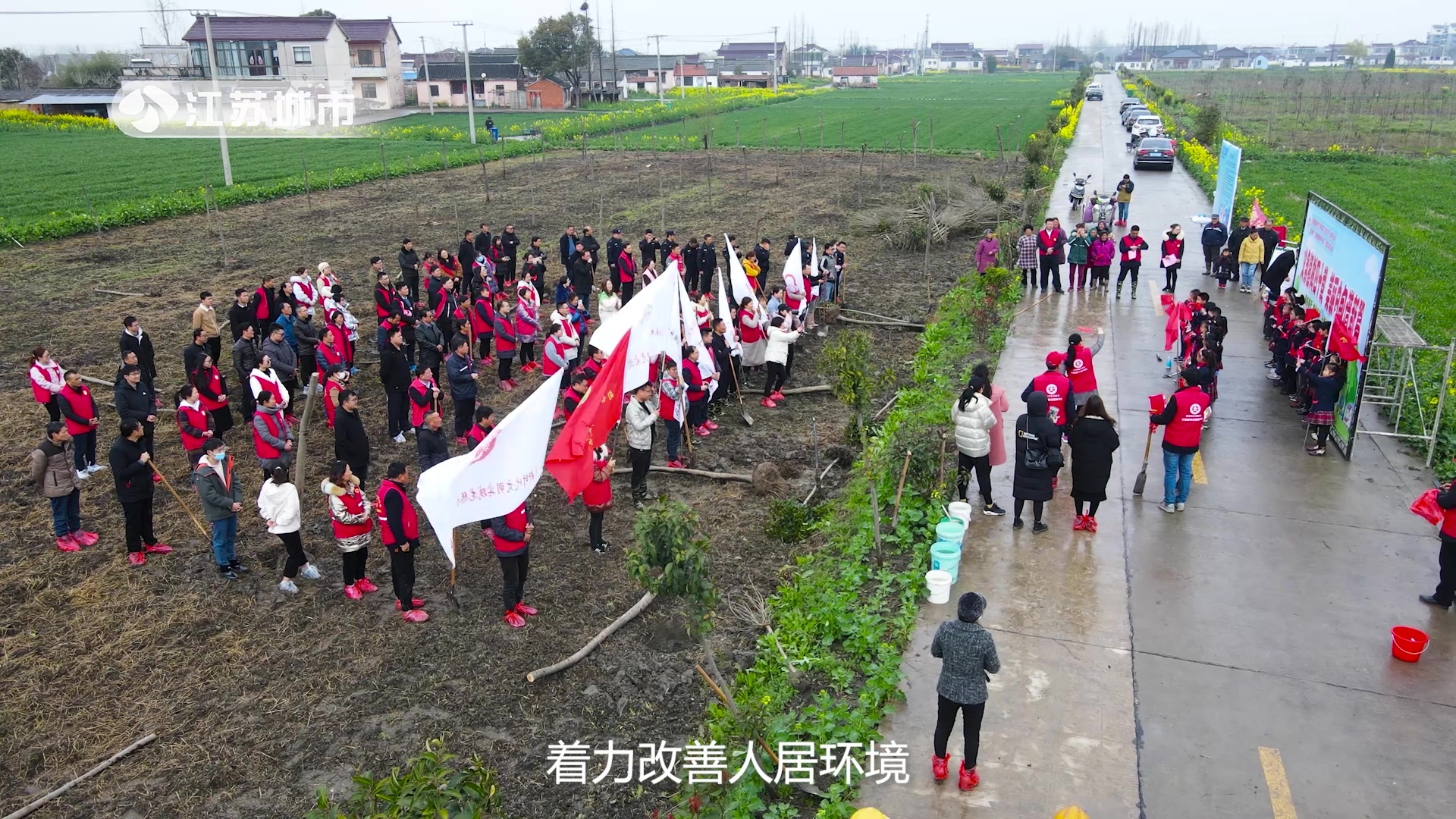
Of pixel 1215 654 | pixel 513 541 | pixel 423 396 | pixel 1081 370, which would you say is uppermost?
pixel 1081 370

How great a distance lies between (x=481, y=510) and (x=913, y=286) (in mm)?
15300

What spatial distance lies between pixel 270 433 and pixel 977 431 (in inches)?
300

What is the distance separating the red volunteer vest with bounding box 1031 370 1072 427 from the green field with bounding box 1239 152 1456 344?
9.70 metres

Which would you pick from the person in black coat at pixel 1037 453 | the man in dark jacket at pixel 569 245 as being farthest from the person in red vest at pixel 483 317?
the person in black coat at pixel 1037 453

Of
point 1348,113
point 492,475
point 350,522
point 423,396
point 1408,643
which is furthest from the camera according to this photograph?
point 1348,113

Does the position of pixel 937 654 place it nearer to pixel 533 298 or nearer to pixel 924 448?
pixel 924 448

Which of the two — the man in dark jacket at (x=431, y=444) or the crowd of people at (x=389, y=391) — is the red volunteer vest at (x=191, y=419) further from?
the man in dark jacket at (x=431, y=444)

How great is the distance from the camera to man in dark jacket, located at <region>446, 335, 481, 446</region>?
40.9ft

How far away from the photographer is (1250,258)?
20172mm

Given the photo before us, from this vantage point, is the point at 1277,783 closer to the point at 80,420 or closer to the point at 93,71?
the point at 80,420

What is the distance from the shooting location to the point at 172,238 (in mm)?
27672

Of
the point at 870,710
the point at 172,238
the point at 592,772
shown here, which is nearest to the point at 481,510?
the point at 592,772

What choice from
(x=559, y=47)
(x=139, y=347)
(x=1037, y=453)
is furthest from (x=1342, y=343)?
(x=559, y=47)

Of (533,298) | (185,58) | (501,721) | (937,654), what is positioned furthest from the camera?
(185,58)
